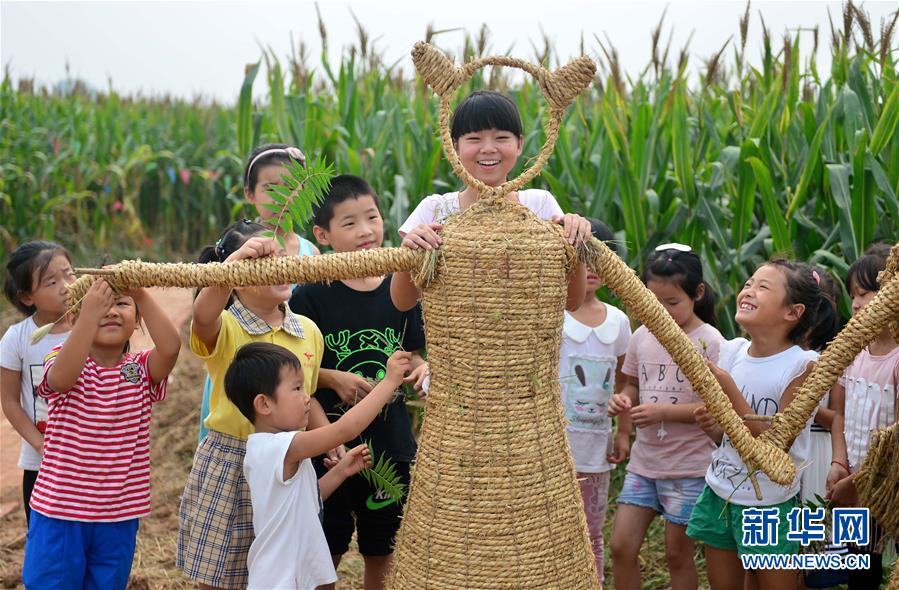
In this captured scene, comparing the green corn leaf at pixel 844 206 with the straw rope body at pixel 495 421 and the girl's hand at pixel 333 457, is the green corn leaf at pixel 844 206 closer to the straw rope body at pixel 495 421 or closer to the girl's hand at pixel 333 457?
the straw rope body at pixel 495 421

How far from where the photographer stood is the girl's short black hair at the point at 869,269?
284cm

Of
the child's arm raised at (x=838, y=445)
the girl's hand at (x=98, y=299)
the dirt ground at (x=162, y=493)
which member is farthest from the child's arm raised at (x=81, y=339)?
the child's arm raised at (x=838, y=445)

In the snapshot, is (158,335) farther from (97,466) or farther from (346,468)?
(346,468)

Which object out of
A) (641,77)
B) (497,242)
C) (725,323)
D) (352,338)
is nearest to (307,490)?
(352,338)

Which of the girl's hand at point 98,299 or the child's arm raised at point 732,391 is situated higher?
the girl's hand at point 98,299

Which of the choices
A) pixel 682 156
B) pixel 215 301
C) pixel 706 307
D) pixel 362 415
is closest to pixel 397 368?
pixel 362 415

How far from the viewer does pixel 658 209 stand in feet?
14.8

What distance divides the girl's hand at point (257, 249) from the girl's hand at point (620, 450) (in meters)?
1.62

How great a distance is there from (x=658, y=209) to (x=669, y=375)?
4.99 ft

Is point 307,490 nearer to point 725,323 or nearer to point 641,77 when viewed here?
point 725,323

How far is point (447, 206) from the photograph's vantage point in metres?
2.68

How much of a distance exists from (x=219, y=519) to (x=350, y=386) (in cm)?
54

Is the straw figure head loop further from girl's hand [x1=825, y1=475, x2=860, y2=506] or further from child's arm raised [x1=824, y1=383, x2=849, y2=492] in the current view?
girl's hand [x1=825, y1=475, x2=860, y2=506]

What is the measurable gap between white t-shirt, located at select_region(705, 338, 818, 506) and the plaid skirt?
1463 millimetres
